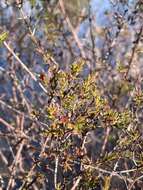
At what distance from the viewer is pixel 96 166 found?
223cm

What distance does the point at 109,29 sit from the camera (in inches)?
142

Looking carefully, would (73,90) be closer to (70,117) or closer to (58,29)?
(70,117)

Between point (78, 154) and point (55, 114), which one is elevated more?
point (55, 114)

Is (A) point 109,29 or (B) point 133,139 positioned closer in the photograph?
(B) point 133,139

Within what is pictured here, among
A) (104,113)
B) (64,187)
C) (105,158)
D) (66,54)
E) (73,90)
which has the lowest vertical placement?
(66,54)

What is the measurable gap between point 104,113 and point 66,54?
4.59m

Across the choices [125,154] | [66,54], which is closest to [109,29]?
[125,154]

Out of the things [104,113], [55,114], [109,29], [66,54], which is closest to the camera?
[55,114]

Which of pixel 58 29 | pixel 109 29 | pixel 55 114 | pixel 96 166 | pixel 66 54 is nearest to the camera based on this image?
pixel 55 114

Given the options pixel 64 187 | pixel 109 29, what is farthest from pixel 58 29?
pixel 64 187

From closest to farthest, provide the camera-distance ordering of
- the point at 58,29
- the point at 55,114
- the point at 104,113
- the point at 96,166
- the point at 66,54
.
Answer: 1. the point at 55,114
2. the point at 104,113
3. the point at 96,166
4. the point at 58,29
5. the point at 66,54

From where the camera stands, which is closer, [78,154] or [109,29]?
[78,154]

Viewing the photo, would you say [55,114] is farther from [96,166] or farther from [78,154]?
[96,166]

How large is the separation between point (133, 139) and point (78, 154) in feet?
0.82
